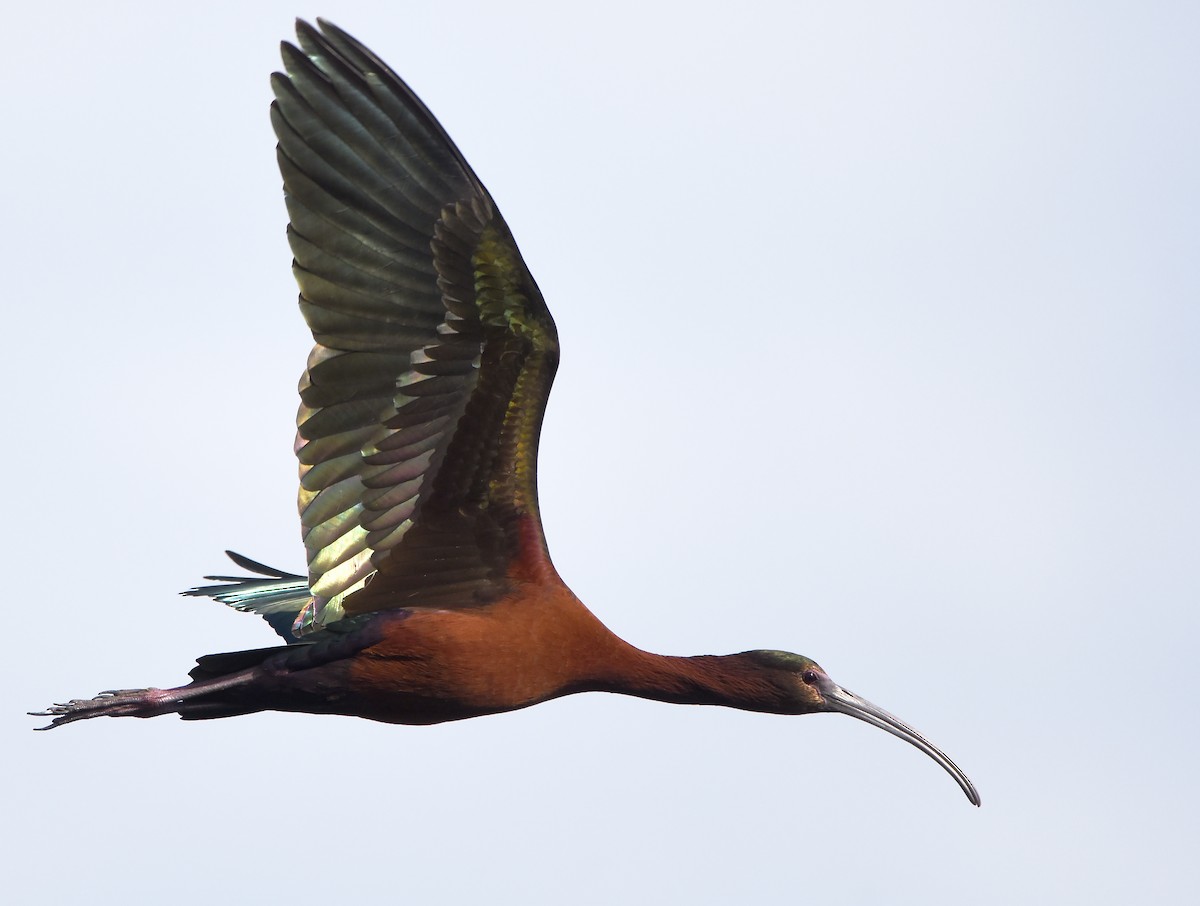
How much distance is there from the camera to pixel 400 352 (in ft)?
36.9

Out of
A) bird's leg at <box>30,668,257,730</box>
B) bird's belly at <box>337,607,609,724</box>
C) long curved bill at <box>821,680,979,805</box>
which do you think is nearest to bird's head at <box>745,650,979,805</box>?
long curved bill at <box>821,680,979,805</box>

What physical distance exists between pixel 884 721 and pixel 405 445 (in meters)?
4.02

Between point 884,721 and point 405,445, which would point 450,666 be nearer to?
point 405,445

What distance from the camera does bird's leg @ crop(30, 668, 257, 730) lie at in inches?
460

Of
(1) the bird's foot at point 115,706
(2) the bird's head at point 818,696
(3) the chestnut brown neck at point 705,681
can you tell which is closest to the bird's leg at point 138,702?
(1) the bird's foot at point 115,706

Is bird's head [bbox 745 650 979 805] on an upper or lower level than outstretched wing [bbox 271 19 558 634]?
lower

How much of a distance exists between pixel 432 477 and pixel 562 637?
50.1 inches

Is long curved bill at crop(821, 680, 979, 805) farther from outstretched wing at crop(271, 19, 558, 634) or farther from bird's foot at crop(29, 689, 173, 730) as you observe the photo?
bird's foot at crop(29, 689, 173, 730)

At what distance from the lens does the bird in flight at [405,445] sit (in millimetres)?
10844

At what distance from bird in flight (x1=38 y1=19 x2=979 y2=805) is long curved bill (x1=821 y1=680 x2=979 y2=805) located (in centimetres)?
129

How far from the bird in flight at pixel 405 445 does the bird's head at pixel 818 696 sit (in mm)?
827

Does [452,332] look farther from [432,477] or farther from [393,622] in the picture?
[393,622]

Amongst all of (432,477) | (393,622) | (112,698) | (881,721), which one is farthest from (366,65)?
(881,721)

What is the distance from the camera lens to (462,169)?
35.6ft
